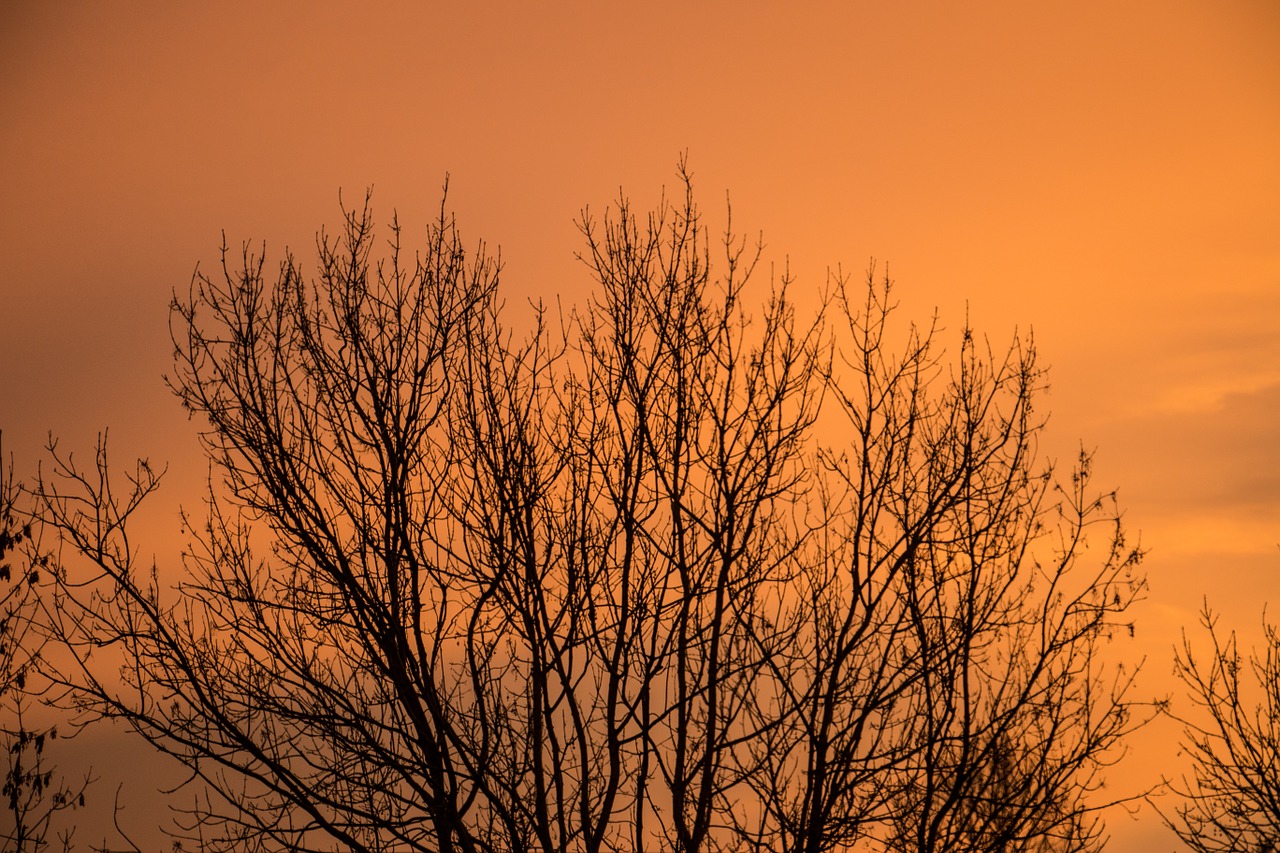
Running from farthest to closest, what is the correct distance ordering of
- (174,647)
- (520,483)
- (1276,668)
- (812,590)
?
(1276,668), (812,590), (520,483), (174,647)

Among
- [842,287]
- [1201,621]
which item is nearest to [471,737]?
[842,287]

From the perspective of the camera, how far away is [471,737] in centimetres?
814

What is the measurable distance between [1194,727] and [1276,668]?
1.27m

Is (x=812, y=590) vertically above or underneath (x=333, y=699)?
above

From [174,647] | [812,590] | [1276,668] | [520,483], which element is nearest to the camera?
[174,647]

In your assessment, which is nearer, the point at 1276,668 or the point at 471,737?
the point at 471,737

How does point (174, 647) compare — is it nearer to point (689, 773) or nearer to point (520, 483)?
point (520, 483)

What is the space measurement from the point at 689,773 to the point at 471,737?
1601mm

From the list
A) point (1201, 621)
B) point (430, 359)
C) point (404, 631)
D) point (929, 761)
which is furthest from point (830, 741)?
point (1201, 621)

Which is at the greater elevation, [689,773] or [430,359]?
[430,359]

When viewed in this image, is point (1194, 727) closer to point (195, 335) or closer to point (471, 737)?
point (471, 737)

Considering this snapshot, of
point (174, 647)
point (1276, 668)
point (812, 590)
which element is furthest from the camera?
point (1276, 668)

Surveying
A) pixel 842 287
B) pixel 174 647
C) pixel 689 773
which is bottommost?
pixel 689 773

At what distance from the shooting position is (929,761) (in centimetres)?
823
